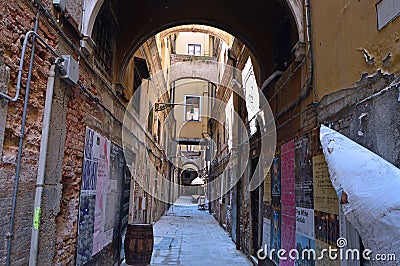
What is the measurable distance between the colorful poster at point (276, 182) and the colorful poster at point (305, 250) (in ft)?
3.33

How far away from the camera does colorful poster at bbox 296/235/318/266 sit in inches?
139

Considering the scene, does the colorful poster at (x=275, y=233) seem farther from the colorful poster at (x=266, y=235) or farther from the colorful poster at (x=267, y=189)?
the colorful poster at (x=267, y=189)

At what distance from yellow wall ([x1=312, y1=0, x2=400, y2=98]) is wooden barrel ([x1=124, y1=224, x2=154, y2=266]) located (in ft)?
14.9

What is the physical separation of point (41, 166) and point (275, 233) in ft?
11.9

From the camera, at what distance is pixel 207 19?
21.2 ft

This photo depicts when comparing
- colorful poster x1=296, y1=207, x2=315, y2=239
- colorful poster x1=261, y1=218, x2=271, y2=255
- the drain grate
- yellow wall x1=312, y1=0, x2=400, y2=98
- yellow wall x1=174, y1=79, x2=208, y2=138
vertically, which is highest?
yellow wall x1=174, y1=79, x2=208, y2=138

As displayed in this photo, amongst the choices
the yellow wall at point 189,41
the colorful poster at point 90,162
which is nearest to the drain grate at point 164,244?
the colorful poster at point 90,162

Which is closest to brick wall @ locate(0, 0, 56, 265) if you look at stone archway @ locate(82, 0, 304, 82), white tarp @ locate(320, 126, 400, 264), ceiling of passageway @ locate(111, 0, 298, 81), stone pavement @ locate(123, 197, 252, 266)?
white tarp @ locate(320, 126, 400, 264)

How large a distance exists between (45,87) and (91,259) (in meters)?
2.57

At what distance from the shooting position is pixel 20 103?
256cm

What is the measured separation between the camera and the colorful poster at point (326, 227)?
2988mm

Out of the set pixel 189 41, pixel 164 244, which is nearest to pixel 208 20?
pixel 164 244

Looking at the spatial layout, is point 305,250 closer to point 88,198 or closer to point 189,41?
point 88,198

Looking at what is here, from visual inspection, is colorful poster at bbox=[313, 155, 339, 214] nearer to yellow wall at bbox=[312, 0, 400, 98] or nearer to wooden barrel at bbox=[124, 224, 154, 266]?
yellow wall at bbox=[312, 0, 400, 98]
